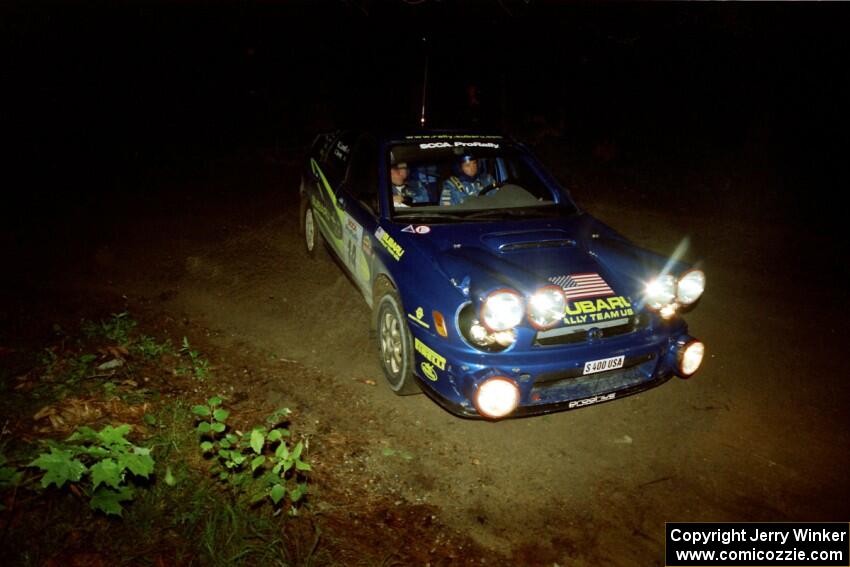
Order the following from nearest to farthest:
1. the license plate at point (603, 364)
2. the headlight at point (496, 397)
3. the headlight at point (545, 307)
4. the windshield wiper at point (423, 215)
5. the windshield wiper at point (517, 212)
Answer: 1. the headlight at point (496, 397)
2. the headlight at point (545, 307)
3. the license plate at point (603, 364)
4. the windshield wiper at point (423, 215)
5. the windshield wiper at point (517, 212)

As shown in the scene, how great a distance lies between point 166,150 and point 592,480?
1219 centimetres

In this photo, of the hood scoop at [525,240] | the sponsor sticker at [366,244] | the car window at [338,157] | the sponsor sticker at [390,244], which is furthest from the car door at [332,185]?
the hood scoop at [525,240]

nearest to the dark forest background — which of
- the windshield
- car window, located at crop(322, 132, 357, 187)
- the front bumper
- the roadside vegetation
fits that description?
car window, located at crop(322, 132, 357, 187)

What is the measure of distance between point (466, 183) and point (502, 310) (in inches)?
83.8

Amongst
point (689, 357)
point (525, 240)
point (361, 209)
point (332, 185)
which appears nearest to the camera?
point (689, 357)

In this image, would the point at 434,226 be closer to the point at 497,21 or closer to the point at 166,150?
the point at 166,150

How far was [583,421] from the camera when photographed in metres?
3.78

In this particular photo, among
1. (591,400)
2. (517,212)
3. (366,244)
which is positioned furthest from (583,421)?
(366,244)

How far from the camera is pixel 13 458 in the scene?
9.05ft

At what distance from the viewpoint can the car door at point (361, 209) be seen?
4.25 meters

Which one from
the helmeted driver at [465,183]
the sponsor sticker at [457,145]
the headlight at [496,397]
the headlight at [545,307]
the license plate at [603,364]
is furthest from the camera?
the helmeted driver at [465,183]

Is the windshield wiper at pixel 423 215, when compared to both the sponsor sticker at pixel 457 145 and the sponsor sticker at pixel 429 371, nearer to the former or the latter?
the sponsor sticker at pixel 457 145

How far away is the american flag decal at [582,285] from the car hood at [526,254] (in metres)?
0.03

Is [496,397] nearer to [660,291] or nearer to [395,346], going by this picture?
[395,346]
